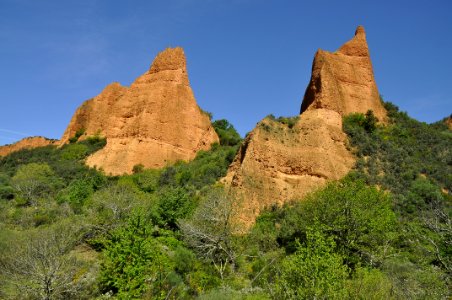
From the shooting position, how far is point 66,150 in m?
52.2

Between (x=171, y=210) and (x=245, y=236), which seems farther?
(x=171, y=210)

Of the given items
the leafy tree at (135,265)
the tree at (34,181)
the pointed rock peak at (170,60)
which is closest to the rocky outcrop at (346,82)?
the pointed rock peak at (170,60)

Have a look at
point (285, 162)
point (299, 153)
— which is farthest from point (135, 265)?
point (299, 153)

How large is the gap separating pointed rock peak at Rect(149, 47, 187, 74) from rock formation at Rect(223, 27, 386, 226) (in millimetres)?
16385

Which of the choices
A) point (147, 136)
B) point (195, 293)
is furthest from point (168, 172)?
point (195, 293)

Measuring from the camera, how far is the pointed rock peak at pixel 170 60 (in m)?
48.0

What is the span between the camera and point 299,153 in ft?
100

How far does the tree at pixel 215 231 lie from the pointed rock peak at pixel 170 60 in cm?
2617

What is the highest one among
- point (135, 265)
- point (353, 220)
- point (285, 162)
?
point (285, 162)

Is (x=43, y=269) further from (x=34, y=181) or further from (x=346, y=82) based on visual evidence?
(x=346, y=82)

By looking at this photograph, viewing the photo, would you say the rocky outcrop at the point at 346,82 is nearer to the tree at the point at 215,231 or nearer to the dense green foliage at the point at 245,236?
the dense green foliage at the point at 245,236

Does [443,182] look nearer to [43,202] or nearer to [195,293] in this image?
[195,293]

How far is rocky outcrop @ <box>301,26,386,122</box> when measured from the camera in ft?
116

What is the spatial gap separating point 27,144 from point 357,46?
1977 inches
